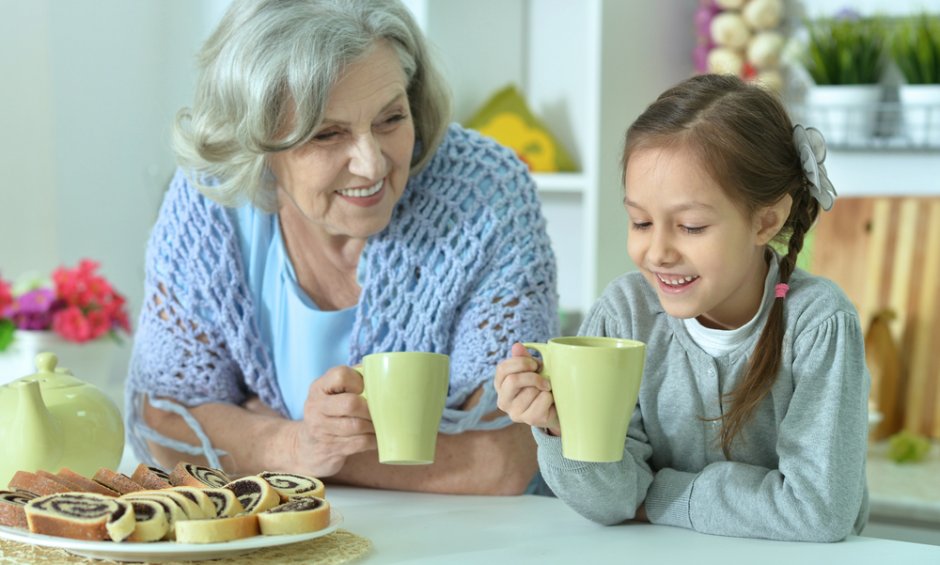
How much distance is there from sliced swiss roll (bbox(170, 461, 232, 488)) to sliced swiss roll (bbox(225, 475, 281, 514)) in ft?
0.11

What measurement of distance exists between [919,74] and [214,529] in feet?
5.68

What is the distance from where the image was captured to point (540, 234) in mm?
1463

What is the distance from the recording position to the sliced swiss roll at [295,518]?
967 millimetres

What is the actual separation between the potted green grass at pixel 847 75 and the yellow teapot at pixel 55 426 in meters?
1.57

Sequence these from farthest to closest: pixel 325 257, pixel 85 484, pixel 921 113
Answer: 1. pixel 921 113
2. pixel 325 257
3. pixel 85 484

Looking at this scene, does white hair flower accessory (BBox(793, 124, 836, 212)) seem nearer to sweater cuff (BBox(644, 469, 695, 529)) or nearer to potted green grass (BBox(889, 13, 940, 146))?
sweater cuff (BBox(644, 469, 695, 529))

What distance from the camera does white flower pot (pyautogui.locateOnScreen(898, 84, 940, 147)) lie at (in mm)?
2109

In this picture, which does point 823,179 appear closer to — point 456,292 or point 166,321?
point 456,292

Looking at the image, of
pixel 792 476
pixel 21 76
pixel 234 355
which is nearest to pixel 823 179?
pixel 792 476

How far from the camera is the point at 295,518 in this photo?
38.3 inches

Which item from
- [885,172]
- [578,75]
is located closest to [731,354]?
[885,172]

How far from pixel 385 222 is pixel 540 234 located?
0.22 meters

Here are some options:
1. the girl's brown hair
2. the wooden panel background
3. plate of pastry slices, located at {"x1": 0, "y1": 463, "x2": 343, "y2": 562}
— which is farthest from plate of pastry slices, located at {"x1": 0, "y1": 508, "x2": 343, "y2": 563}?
the wooden panel background

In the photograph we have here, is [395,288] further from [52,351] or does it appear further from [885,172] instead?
[885,172]
